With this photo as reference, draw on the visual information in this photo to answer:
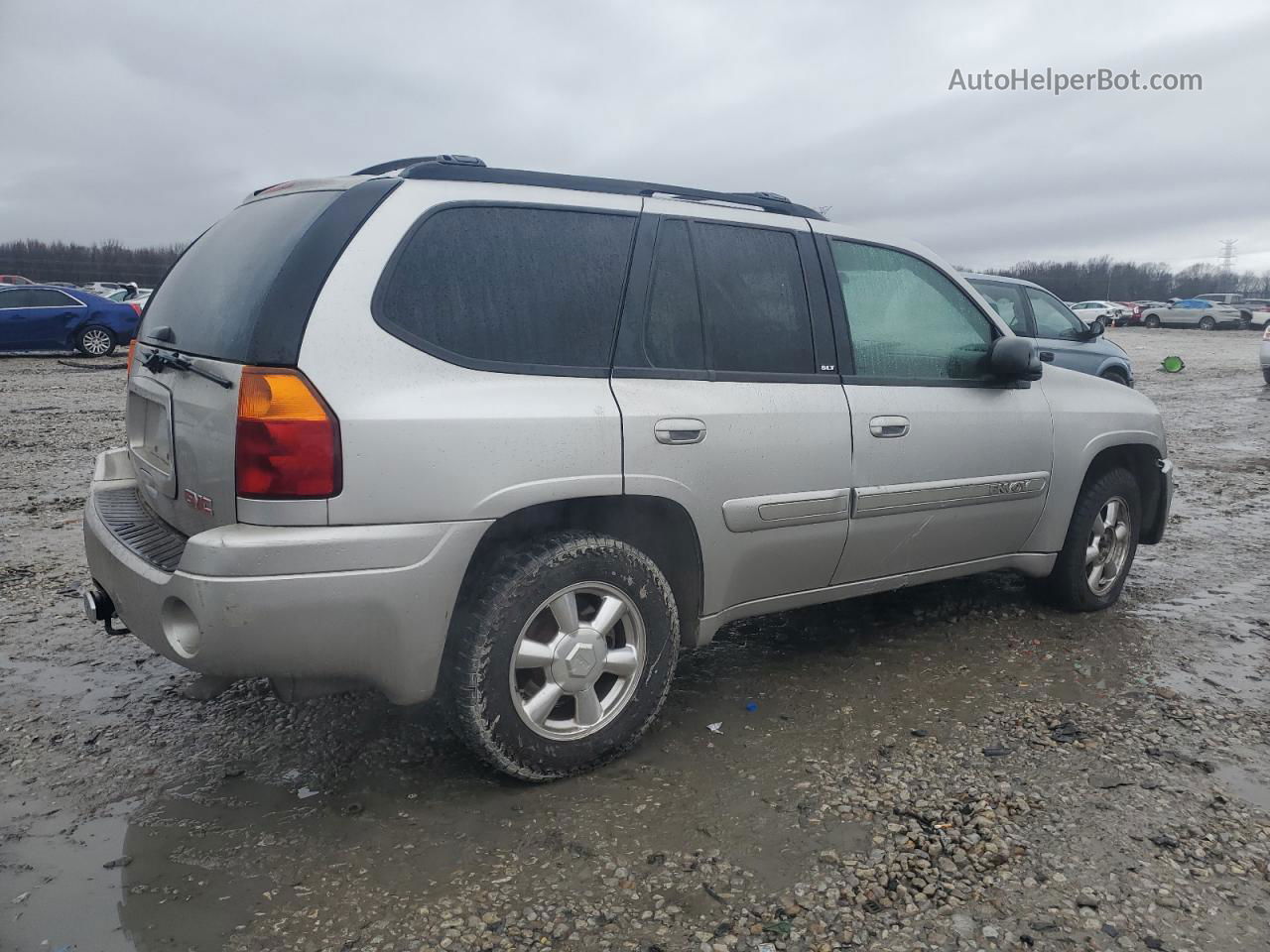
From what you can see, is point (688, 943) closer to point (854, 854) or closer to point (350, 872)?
point (854, 854)

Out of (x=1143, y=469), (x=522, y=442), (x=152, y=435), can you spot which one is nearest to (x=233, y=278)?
(x=152, y=435)

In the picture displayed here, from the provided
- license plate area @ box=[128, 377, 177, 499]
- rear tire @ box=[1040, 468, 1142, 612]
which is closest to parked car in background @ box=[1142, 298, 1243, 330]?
rear tire @ box=[1040, 468, 1142, 612]

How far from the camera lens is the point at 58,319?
17.9 metres

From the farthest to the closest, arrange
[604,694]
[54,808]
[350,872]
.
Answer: [604,694] < [54,808] < [350,872]

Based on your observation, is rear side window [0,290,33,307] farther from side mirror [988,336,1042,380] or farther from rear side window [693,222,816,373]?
side mirror [988,336,1042,380]

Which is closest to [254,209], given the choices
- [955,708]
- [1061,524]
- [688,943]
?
[688,943]

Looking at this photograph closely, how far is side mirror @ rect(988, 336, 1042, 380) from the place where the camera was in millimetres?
4023

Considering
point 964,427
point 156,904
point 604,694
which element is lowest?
point 156,904

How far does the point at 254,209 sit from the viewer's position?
10.6ft

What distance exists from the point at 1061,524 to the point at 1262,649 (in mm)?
975

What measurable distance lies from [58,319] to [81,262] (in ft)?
134

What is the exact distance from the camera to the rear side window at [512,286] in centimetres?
278

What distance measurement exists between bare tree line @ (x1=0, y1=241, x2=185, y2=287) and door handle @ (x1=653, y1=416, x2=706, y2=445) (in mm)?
49118

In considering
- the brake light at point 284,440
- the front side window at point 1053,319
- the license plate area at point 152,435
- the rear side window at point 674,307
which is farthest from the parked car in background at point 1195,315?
the brake light at point 284,440
